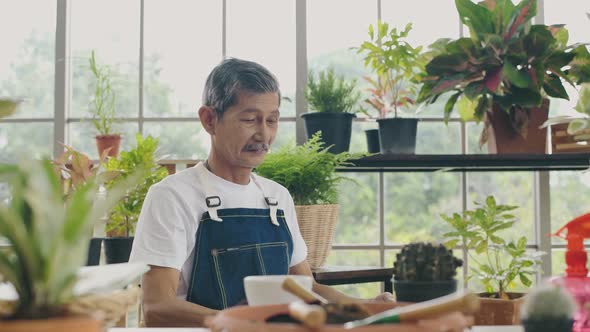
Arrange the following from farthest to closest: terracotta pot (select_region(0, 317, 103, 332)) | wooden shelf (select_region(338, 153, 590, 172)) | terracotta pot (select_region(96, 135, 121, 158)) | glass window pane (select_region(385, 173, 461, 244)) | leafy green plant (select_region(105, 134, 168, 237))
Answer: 1. glass window pane (select_region(385, 173, 461, 244))
2. terracotta pot (select_region(96, 135, 121, 158))
3. wooden shelf (select_region(338, 153, 590, 172))
4. leafy green plant (select_region(105, 134, 168, 237))
5. terracotta pot (select_region(0, 317, 103, 332))

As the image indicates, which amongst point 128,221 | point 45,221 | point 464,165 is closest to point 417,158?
point 464,165

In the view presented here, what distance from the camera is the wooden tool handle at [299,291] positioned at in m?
1.05

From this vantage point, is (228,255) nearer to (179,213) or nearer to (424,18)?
(179,213)

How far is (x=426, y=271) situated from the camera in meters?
1.12

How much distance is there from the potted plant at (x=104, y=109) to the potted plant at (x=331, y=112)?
1025 millimetres

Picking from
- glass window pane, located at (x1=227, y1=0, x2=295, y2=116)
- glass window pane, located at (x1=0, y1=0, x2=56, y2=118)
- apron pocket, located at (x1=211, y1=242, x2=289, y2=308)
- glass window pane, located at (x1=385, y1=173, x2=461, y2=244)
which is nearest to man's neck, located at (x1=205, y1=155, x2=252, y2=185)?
apron pocket, located at (x1=211, y1=242, x2=289, y2=308)

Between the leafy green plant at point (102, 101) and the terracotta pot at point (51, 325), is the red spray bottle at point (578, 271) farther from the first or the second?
the leafy green plant at point (102, 101)

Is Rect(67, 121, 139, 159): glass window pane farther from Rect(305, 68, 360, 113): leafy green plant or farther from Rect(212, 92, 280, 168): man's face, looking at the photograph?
Rect(212, 92, 280, 168): man's face

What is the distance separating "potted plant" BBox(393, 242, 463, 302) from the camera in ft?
3.67

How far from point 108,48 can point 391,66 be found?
1555mm

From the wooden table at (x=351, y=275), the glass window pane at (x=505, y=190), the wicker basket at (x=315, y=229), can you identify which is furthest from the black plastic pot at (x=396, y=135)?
the glass window pane at (x=505, y=190)

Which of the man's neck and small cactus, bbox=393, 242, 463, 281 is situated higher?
the man's neck

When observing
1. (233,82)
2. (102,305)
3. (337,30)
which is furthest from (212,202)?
(337,30)

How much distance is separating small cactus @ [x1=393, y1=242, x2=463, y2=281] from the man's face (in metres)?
1.17
